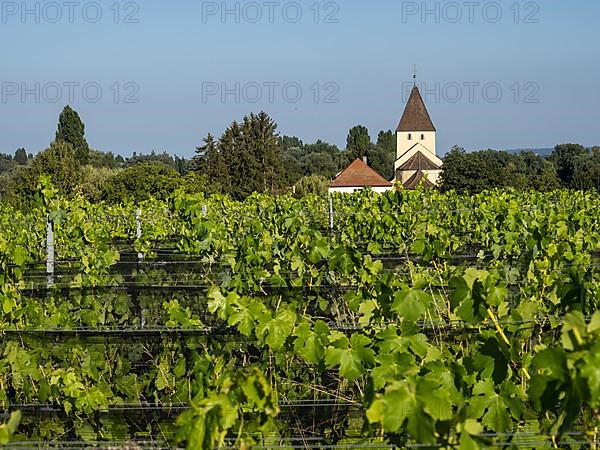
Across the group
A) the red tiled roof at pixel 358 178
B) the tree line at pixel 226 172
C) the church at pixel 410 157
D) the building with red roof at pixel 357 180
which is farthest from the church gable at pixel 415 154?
the tree line at pixel 226 172

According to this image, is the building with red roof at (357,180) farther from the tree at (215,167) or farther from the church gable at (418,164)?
the tree at (215,167)

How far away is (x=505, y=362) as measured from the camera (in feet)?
9.77

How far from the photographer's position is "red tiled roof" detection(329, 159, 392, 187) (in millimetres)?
59531

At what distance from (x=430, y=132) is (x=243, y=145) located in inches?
844

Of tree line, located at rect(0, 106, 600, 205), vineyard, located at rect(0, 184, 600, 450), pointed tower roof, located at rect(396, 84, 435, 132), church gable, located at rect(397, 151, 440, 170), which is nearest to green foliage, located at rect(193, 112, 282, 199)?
tree line, located at rect(0, 106, 600, 205)

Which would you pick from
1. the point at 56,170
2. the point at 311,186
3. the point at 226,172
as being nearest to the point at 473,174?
the point at 311,186

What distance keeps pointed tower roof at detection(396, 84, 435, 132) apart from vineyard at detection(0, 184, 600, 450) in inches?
2244

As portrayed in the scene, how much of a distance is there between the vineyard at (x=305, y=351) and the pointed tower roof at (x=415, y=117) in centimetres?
5699

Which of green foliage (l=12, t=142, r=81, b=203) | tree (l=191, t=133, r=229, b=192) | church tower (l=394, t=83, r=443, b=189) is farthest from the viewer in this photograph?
church tower (l=394, t=83, r=443, b=189)

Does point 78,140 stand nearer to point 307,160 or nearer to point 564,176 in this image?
point 307,160

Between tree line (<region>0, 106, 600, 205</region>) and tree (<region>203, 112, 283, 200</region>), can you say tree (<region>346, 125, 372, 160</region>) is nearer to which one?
tree line (<region>0, 106, 600, 205</region>)

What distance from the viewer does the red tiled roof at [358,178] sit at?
5953 cm

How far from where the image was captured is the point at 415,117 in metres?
66.6

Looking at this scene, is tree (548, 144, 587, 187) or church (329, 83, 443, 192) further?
tree (548, 144, 587, 187)
